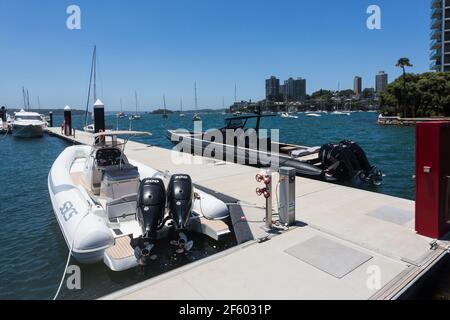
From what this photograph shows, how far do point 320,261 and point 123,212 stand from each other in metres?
3.69

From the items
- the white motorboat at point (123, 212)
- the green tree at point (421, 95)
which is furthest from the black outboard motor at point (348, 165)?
the green tree at point (421, 95)

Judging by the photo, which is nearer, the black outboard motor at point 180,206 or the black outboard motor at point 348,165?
the black outboard motor at point 180,206

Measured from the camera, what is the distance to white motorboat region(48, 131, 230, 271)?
4.80 m

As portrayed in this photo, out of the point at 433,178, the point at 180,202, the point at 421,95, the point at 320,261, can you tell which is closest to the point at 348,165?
the point at 433,178

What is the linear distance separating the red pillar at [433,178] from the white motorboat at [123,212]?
10.9 ft

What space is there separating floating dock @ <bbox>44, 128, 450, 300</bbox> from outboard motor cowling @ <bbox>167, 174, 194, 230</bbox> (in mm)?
913

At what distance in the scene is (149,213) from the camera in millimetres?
4973

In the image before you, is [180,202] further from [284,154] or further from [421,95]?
[421,95]

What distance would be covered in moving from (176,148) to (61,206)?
1182cm

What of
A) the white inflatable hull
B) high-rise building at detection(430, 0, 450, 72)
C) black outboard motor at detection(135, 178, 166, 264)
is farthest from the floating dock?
high-rise building at detection(430, 0, 450, 72)

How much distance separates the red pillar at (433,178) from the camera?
4.84 meters

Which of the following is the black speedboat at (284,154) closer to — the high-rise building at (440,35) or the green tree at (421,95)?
the green tree at (421,95)
